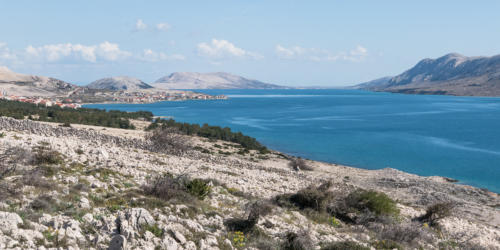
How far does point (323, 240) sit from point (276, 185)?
742 centimetres

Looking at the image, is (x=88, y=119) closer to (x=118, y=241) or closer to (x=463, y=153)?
(x=118, y=241)

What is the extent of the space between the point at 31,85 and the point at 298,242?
182 meters

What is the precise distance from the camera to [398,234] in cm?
1095

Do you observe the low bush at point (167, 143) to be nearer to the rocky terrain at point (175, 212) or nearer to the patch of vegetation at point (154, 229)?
the rocky terrain at point (175, 212)

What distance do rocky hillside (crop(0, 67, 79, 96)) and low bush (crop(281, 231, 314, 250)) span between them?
152754 millimetres

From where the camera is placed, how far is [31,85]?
158 metres

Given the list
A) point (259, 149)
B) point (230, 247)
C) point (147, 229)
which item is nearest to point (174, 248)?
point (147, 229)

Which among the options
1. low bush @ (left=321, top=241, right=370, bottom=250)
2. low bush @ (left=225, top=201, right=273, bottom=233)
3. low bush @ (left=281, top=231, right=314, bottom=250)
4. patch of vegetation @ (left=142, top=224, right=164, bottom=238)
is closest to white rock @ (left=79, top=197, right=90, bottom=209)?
patch of vegetation @ (left=142, top=224, right=164, bottom=238)

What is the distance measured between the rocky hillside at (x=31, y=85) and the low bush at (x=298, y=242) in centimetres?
15275

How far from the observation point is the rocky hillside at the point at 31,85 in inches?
5458

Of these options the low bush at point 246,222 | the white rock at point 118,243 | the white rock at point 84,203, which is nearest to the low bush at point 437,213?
the low bush at point 246,222

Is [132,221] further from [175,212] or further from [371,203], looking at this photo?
[371,203]

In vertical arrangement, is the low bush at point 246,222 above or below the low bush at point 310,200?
above

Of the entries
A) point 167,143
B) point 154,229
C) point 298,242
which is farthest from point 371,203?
point 167,143
